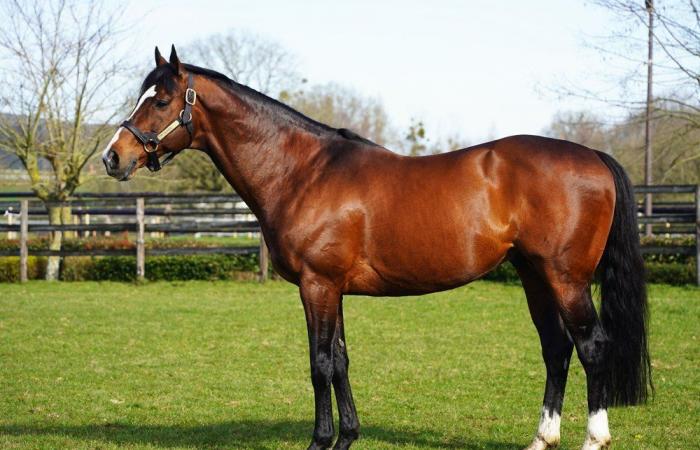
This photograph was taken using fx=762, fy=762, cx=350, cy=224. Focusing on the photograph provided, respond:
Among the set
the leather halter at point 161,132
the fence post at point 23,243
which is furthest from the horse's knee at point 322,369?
the fence post at point 23,243

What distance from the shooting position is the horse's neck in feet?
16.8

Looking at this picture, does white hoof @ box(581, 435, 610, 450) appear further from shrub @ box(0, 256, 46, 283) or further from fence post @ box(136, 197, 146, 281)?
shrub @ box(0, 256, 46, 283)

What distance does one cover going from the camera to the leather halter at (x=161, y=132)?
4902 millimetres

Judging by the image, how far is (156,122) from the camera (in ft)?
16.2

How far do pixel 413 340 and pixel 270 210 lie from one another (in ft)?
18.1

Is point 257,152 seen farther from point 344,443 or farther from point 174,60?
point 344,443

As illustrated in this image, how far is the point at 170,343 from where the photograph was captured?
32.9 ft

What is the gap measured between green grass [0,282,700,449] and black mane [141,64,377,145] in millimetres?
2242

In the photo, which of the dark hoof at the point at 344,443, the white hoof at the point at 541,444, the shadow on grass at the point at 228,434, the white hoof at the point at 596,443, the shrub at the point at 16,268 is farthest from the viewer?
the shrub at the point at 16,268

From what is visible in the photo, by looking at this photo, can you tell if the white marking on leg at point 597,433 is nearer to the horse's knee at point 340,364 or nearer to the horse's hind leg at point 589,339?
the horse's hind leg at point 589,339

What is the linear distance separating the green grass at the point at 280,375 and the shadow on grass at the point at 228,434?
2 cm

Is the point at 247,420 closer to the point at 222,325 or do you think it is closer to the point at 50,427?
the point at 50,427

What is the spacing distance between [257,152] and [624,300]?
2.64 m

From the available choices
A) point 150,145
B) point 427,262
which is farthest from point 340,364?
point 150,145
